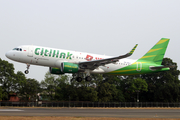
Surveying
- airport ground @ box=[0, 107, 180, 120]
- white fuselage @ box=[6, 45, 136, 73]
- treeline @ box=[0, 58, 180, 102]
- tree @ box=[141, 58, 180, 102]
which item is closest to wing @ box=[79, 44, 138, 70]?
white fuselage @ box=[6, 45, 136, 73]

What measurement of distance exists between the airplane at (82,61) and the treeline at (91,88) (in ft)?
140

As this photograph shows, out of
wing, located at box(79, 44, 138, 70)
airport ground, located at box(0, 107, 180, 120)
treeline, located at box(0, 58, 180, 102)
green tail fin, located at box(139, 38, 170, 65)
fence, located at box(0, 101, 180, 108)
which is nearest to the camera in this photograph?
airport ground, located at box(0, 107, 180, 120)

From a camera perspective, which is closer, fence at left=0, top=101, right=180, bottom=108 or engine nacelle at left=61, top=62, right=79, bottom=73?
engine nacelle at left=61, top=62, right=79, bottom=73

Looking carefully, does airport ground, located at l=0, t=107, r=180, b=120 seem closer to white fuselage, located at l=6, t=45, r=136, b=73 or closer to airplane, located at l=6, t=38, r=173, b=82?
airplane, located at l=6, t=38, r=173, b=82

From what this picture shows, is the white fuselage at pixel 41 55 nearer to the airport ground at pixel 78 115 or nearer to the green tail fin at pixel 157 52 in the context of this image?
the airport ground at pixel 78 115

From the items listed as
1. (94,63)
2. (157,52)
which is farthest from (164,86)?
(94,63)

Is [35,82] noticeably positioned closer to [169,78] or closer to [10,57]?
[169,78]

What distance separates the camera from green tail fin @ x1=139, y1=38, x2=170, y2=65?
48.6 meters

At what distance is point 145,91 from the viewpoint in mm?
108062

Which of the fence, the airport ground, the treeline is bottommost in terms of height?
the airport ground

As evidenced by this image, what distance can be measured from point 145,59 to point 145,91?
6254 cm

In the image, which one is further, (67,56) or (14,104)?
(14,104)

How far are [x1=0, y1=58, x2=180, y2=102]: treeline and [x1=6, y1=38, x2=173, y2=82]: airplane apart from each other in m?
42.6

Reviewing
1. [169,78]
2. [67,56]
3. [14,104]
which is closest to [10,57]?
[67,56]
